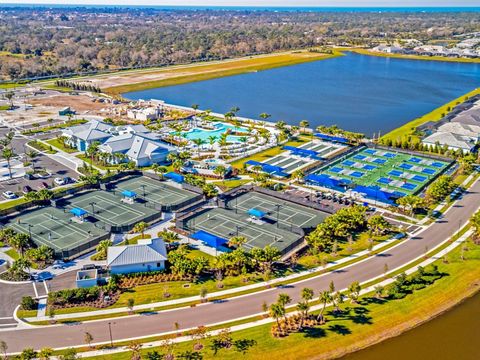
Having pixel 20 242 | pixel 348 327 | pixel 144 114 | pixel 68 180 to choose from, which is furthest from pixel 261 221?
pixel 144 114

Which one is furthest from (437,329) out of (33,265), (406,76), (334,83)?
(406,76)

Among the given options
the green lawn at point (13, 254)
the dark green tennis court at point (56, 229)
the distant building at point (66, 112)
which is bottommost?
the dark green tennis court at point (56, 229)

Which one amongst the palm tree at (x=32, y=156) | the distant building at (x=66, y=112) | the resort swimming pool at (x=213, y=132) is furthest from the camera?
the distant building at (x=66, y=112)

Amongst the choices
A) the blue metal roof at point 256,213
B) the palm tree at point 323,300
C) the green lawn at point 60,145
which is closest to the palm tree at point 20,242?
the blue metal roof at point 256,213

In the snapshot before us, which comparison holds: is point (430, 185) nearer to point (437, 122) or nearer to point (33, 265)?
point (437, 122)

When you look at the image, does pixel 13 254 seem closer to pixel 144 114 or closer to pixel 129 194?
pixel 129 194

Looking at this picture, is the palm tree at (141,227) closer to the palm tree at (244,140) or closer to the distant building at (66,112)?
the palm tree at (244,140)

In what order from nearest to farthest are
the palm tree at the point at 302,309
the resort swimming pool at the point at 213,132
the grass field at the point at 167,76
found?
the palm tree at the point at 302,309, the resort swimming pool at the point at 213,132, the grass field at the point at 167,76

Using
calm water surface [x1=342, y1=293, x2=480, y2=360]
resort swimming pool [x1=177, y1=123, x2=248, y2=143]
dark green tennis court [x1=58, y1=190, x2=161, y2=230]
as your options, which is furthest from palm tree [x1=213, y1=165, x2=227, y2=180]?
calm water surface [x1=342, y1=293, x2=480, y2=360]
